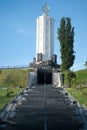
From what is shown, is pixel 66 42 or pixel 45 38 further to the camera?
pixel 45 38

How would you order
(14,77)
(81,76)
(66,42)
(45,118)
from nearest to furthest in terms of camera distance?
(45,118), (81,76), (14,77), (66,42)

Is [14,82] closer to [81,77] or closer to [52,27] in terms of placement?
[81,77]

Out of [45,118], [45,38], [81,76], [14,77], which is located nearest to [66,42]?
[81,76]

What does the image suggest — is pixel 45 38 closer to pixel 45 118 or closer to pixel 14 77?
pixel 14 77

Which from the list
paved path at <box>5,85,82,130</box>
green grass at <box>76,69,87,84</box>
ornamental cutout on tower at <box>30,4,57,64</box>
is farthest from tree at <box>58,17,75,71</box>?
paved path at <box>5,85,82,130</box>

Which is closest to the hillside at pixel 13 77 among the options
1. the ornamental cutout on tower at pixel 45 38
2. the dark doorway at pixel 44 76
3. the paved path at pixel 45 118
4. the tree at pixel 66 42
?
the dark doorway at pixel 44 76

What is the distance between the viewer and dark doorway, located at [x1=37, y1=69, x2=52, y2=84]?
61997mm

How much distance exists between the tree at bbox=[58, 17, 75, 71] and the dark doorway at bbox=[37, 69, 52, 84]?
11.8 ft

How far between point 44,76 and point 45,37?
63.0 ft

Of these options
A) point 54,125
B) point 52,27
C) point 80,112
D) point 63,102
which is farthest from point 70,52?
point 54,125

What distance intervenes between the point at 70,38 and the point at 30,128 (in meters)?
45.2

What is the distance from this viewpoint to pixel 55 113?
2323 centimetres

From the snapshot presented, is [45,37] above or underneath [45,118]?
above

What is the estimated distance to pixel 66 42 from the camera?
203 feet
